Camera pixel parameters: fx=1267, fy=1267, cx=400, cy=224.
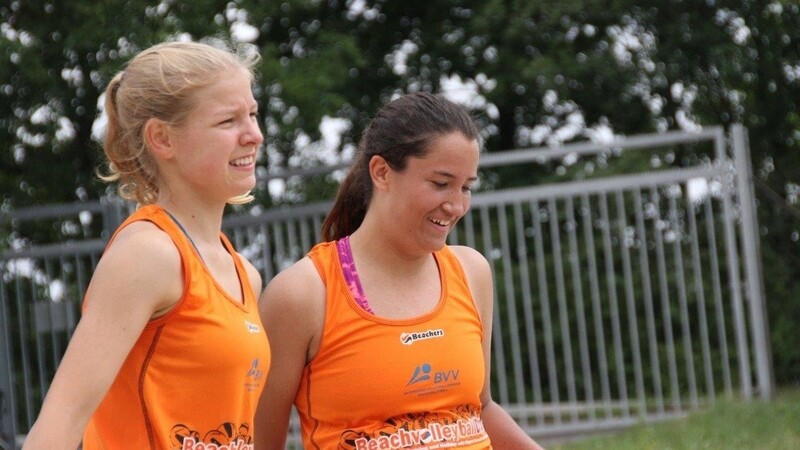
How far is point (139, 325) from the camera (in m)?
2.41

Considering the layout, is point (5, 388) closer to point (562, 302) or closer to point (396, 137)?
point (562, 302)

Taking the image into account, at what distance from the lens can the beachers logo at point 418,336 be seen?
2987 millimetres

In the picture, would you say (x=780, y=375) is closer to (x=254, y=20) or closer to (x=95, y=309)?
(x=254, y=20)

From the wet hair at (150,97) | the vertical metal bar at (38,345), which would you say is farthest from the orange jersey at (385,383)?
the vertical metal bar at (38,345)

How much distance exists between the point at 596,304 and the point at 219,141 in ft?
18.6

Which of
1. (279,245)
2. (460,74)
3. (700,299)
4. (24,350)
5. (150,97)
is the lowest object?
(700,299)

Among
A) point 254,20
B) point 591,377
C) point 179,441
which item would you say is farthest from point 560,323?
point 179,441

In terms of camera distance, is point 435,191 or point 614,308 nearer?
point 435,191

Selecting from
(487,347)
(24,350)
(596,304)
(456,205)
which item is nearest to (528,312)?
(596,304)

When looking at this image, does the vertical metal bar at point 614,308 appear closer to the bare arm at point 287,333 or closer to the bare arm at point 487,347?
the bare arm at point 487,347

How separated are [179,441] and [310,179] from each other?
→ 6.82m

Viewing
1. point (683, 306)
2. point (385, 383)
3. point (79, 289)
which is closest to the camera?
point (385, 383)

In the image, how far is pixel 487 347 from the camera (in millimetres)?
3365

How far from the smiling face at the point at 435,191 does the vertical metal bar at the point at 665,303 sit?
5.08m
